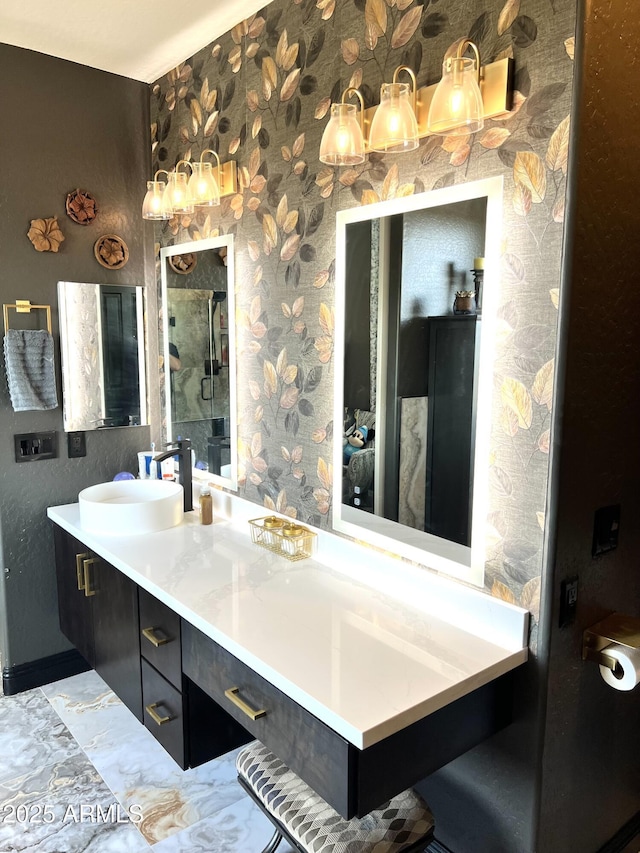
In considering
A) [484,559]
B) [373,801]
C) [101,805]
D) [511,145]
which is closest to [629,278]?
[511,145]

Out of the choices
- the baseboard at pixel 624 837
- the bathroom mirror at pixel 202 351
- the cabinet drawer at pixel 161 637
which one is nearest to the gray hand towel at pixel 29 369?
the bathroom mirror at pixel 202 351

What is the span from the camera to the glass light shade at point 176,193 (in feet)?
7.46

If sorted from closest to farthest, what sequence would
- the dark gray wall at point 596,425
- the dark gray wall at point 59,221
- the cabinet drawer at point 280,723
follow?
the cabinet drawer at point 280,723
the dark gray wall at point 596,425
the dark gray wall at point 59,221

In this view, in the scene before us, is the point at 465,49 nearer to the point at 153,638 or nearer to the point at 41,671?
the point at 153,638

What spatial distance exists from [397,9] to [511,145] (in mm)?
525

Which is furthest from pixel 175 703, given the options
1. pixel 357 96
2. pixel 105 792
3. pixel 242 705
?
pixel 357 96

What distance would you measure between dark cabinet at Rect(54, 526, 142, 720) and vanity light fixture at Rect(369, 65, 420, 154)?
57.7 inches

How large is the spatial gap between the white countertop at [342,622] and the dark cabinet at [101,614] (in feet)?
0.40

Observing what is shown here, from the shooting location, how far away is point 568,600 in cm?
149

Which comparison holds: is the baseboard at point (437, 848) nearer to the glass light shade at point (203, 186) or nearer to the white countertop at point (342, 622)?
the white countertop at point (342, 622)

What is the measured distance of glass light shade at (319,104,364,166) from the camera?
162cm

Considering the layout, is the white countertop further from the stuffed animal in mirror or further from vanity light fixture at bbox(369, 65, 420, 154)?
vanity light fixture at bbox(369, 65, 420, 154)

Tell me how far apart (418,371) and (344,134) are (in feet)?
2.08

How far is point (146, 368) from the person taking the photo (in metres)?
2.82
